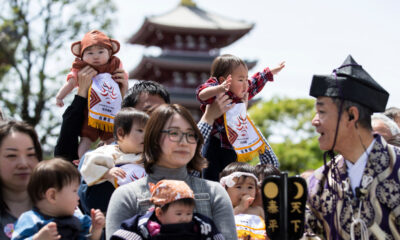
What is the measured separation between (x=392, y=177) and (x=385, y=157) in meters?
0.12

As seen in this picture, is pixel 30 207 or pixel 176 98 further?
pixel 176 98

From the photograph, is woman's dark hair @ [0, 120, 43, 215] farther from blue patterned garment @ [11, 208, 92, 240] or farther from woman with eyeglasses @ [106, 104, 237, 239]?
woman with eyeglasses @ [106, 104, 237, 239]

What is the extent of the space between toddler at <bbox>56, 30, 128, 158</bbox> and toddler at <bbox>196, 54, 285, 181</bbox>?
0.76 meters

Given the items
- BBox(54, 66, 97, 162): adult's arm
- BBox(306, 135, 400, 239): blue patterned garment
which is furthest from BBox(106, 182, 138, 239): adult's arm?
BBox(54, 66, 97, 162): adult's arm

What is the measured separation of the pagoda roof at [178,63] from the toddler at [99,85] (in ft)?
80.9

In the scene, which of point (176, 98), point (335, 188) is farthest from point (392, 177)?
point (176, 98)

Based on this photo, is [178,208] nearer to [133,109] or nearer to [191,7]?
[133,109]

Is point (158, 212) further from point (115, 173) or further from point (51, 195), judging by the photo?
point (115, 173)

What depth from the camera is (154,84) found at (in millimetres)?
4414

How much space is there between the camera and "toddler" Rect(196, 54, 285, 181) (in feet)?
14.7

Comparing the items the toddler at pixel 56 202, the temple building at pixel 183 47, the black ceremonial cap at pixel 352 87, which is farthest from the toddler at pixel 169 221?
the temple building at pixel 183 47

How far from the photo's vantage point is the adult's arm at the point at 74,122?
14.4 ft

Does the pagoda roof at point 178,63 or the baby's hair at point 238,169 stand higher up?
the baby's hair at point 238,169

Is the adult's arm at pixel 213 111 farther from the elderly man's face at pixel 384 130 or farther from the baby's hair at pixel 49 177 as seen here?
the elderly man's face at pixel 384 130
